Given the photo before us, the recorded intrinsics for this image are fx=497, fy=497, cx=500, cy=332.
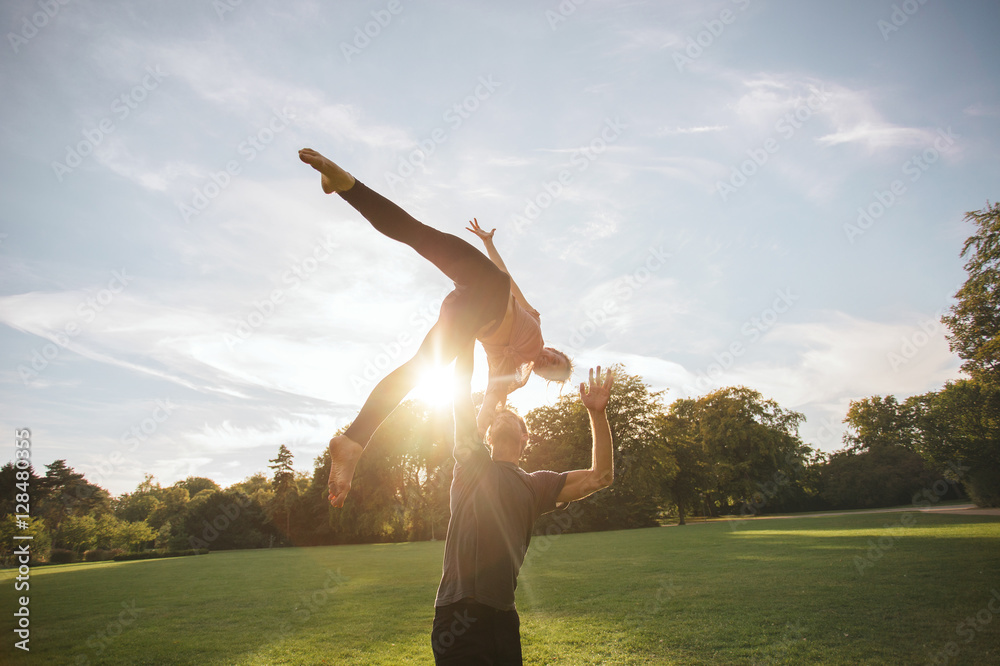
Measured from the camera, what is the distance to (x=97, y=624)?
827cm

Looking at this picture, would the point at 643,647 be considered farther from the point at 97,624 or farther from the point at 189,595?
the point at 189,595

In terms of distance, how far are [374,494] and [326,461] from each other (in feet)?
23.8

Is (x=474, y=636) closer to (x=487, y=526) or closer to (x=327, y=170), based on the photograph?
(x=487, y=526)

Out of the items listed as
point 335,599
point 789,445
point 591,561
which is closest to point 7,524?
point 335,599

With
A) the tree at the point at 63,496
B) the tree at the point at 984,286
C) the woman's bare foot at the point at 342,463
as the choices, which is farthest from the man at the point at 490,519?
the tree at the point at 63,496

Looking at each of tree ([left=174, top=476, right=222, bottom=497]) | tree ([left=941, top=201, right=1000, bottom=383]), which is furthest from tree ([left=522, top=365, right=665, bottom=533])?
tree ([left=174, top=476, right=222, bottom=497])

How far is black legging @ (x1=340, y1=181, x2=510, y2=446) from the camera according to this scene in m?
2.43

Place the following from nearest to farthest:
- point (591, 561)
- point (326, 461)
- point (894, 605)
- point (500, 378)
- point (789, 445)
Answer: point (500, 378) < point (894, 605) < point (591, 561) < point (326, 461) < point (789, 445)

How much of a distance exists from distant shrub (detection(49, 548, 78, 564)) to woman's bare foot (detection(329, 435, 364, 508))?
40.9 m

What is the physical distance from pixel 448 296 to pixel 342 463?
1092 millimetres

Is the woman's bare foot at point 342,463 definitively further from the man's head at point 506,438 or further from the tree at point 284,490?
the tree at point 284,490

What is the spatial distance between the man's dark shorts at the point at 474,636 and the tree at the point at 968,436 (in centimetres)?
3043

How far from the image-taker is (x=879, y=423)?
4622 cm

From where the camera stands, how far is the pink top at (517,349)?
3.39 metres
